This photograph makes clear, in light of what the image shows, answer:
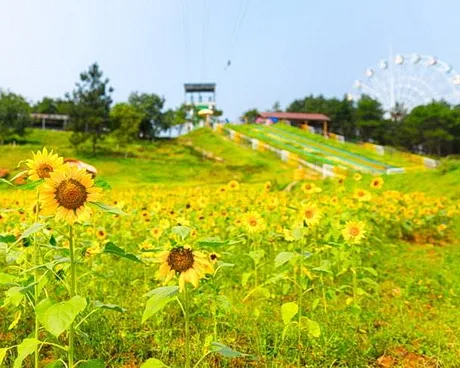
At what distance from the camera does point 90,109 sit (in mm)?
27719

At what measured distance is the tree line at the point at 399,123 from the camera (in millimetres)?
37591

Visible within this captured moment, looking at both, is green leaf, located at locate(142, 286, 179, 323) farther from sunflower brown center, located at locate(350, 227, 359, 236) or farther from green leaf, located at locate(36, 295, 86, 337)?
sunflower brown center, located at locate(350, 227, 359, 236)

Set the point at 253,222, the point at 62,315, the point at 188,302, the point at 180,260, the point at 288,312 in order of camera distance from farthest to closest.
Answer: the point at 253,222 < the point at 288,312 < the point at 188,302 < the point at 180,260 < the point at 62,315

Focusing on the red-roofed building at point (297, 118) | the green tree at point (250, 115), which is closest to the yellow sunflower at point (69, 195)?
the red-roofed building at point (297, 118)

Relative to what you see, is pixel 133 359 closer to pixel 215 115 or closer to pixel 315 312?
pixel 315 312

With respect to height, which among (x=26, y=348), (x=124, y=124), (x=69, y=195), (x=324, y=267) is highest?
(x=124, y=124)

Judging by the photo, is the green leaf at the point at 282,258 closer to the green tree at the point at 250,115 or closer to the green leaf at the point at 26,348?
the green leaf at the point at 26,348

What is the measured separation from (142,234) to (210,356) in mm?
2834

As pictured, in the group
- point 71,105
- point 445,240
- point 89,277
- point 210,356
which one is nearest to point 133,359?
point 210,356

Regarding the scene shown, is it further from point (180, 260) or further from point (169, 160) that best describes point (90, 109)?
point (180, 260)

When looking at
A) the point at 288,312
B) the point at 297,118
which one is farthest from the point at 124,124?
the point at 288,312

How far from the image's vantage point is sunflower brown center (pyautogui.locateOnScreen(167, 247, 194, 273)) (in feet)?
4.10

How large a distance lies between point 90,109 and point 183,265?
2790 centimetres

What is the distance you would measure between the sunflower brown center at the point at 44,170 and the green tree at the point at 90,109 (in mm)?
26992
